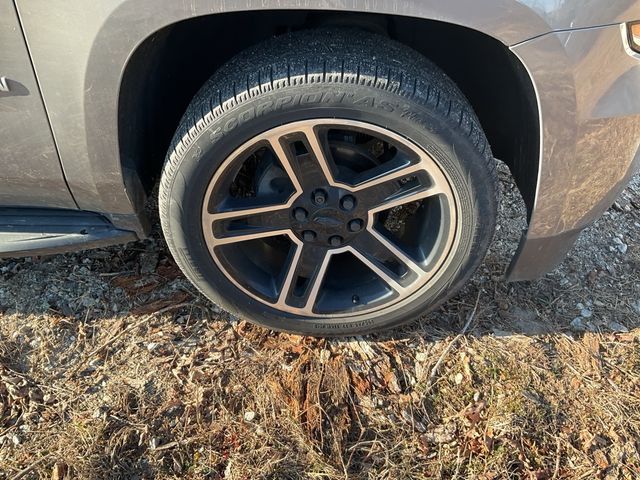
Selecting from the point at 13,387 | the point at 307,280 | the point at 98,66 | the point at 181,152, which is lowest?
the point at 13,387

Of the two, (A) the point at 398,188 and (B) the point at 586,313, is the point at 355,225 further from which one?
(B) the point at 586,313

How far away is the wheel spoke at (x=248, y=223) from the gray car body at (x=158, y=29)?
287 mm

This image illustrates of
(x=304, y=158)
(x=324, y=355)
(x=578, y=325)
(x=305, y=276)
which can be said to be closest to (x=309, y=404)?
(x=324, y=355)

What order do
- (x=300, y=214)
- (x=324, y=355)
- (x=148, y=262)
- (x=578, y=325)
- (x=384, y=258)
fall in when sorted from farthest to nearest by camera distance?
(x=148, y=262) < (x=578, y=325) < (x=324, y=355) < (x=384, y=258) < (x=300, y=214)

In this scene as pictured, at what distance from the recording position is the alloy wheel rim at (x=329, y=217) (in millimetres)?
1978

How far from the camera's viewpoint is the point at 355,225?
2150 mm

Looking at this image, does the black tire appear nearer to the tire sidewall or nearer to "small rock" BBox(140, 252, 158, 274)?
the tire sidewall

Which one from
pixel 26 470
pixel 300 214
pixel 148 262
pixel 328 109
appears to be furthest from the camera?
pixel 148 262

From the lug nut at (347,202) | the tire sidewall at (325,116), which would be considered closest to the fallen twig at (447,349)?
the tire sidewall at (325,116)

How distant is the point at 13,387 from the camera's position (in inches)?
87.5

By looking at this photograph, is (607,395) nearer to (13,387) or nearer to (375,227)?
(375,227)

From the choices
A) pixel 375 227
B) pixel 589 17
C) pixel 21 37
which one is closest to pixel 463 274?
pixel 375 227

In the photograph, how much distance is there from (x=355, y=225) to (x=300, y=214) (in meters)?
0.20

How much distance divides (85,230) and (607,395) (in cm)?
202
